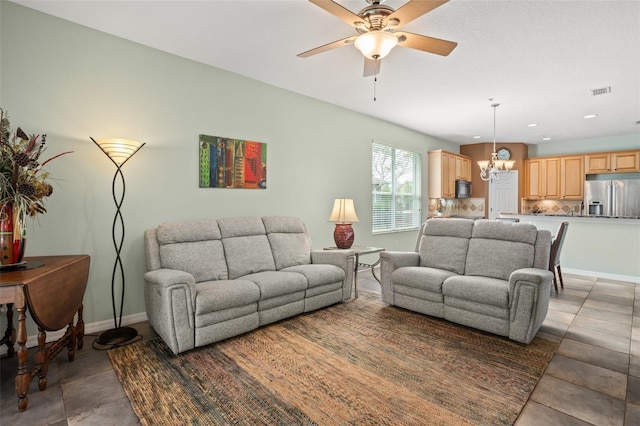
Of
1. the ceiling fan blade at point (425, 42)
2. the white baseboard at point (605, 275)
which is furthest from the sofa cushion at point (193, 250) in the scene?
the white baseboard at point (605, 275)

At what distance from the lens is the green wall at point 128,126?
2697mm

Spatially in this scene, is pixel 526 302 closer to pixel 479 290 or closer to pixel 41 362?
pixel 479 290

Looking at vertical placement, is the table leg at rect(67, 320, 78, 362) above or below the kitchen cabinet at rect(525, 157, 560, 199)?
below

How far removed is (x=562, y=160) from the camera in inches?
303

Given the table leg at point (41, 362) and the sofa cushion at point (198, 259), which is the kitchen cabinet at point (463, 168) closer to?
the sofa cushion at point (198, 259)

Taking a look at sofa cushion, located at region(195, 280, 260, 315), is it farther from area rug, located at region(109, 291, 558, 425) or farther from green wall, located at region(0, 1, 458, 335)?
green wall, located at region(0, 1, 458, 335)

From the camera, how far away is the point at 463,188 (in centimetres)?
786

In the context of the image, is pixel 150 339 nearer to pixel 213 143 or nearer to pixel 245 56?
pixel 213 143

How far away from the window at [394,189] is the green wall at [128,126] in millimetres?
1896

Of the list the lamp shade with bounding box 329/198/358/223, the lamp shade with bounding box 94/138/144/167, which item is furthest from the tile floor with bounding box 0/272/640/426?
the lamp shade with bounding box 329/198/358/223

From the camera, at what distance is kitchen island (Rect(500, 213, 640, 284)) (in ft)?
16.7

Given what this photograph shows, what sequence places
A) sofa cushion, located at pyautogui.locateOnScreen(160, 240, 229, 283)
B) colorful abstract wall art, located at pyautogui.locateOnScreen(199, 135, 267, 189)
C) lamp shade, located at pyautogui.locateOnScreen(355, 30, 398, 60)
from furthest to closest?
colorful abstract wall art, located at pyautogui.locateOnScreen(199, 135, 267, 189) < sofa cushion, located at pyautogui.locateOnScreen(160, 240, 229, 283) < lamp shade, located at pyautogui.locateOnScreen(355, 30, 398, 60)

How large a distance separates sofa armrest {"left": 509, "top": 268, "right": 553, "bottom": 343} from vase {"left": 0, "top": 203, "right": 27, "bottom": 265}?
3794 mm

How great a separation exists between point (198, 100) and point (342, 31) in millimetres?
1767
